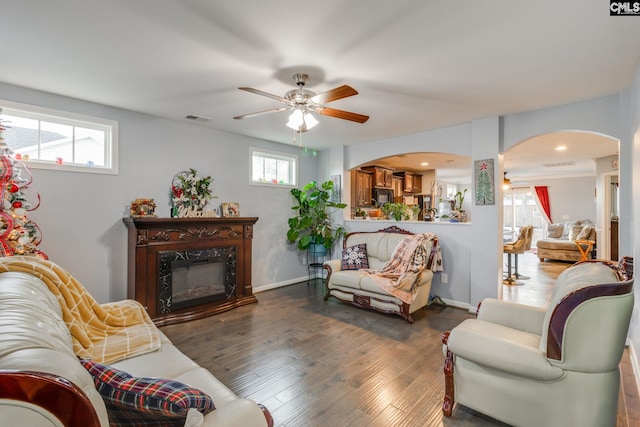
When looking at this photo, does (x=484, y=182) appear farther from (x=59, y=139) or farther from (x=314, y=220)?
(x=59, y=139)

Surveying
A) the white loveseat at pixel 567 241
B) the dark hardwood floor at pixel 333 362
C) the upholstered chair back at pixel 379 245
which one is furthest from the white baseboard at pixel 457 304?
the white loveseat at pixel 567 241

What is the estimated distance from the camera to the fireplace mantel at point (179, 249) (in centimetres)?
353

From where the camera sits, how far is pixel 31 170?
3.14m

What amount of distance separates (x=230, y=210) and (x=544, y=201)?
10.4 meters

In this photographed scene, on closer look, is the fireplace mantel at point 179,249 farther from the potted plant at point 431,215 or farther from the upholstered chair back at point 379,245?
the potted plant at point 431,215

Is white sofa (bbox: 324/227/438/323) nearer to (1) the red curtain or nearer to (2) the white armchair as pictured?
(2) the white armchair

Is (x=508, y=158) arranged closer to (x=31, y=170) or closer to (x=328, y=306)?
(x=328, y=306)

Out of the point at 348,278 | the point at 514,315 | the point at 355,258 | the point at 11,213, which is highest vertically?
the point at 11,213

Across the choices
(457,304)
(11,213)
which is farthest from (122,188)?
(457,304)

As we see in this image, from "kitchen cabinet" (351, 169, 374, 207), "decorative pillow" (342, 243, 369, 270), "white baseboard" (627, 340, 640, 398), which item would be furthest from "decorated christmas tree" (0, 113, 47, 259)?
"white baseboard" (627, 340, 640, 398)

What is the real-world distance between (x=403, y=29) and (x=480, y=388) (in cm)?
238

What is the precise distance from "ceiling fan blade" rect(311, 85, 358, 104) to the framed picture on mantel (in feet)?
8.39

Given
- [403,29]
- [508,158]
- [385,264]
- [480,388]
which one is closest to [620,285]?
[480,388]

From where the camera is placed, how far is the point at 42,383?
2.10 ft
